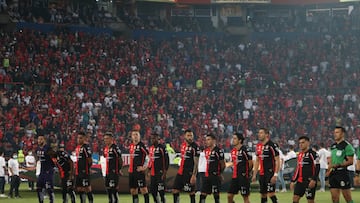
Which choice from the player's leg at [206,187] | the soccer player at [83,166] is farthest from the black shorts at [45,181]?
the player's leg at [206,187]

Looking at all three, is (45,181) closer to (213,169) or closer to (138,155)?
(138,155)

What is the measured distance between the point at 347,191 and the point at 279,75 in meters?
34.1

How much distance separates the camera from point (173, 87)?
5103 cm

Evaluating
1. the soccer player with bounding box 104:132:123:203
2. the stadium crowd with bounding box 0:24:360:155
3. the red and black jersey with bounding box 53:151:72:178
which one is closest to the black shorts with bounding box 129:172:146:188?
the soccer player with bounding box 104:132:123:203

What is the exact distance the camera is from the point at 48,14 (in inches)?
2050

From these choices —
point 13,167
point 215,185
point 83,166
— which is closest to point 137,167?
point 83,166

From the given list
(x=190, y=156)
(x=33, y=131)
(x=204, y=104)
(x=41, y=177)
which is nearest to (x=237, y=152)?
(x=190, y=156)

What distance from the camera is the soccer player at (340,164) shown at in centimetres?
2147

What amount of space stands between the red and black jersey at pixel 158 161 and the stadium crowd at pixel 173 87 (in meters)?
16.6

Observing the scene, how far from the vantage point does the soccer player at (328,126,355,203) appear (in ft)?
70.4

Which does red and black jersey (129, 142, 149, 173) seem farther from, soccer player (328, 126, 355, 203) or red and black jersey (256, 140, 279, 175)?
soccer player (328, 126, 355, 203)

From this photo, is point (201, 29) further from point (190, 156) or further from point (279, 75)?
point (190, 156)

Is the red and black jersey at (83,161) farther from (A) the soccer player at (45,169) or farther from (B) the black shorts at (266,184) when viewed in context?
(B) the black shorts at (266,184)

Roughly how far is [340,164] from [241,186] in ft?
9.18
